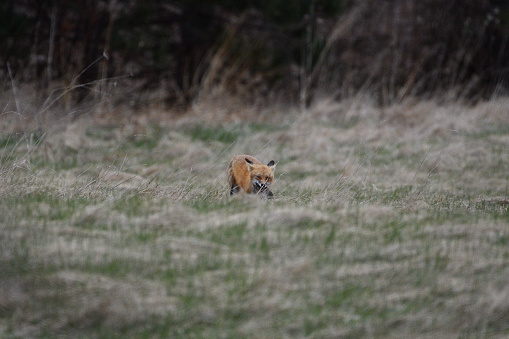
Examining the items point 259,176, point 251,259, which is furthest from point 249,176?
point 251,259

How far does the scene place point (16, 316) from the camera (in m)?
3.78

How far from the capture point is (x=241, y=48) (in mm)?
15297

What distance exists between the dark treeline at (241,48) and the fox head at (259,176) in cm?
749

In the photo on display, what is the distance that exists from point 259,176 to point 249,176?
0.44 ft

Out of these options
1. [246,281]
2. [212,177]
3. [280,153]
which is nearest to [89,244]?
[246,281]

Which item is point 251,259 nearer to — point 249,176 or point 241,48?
point 249,176

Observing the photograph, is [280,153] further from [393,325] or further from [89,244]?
[393,325]

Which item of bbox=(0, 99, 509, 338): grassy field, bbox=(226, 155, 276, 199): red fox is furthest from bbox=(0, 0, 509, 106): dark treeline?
bbox=(226, 155, 276, 199): red fox

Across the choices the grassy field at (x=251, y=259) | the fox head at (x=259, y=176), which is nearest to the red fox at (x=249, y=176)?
the fox head at (x=259, y=176)

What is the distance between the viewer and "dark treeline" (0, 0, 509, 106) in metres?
13.5

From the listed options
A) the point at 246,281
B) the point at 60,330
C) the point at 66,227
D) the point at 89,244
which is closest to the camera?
the point at 60,330

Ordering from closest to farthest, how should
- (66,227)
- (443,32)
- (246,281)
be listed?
1. (246,281)
2. (66,227)
3. (443,32)

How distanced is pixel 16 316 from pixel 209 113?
9.85m

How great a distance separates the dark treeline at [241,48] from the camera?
13.5 meters
